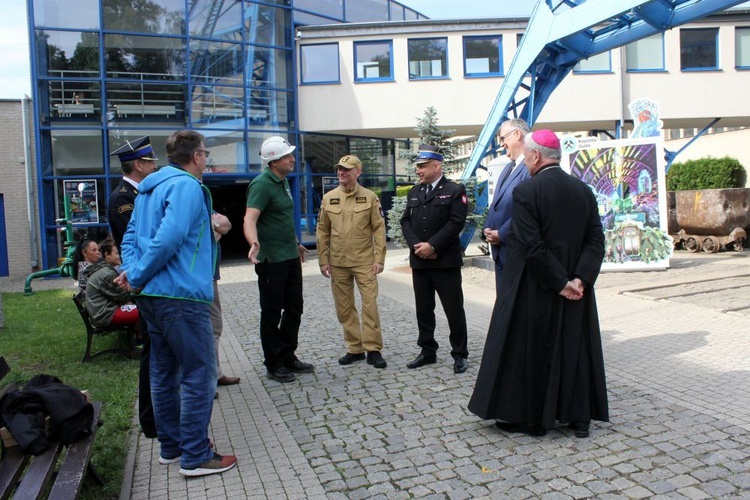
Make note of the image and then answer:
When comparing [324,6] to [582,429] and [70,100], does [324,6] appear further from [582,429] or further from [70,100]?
[582,429]

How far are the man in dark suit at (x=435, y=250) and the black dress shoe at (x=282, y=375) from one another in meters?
1.06

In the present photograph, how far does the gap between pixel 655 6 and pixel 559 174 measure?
7.68m

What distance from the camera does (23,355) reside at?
7.68 metres

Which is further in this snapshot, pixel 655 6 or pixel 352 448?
pixel 655 6

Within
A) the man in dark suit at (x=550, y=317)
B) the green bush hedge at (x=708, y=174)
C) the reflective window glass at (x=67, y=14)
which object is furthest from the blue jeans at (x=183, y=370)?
the green bush hedge at (x=708, y=174)

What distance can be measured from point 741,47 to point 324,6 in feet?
42.9

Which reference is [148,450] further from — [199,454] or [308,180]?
[308,180]

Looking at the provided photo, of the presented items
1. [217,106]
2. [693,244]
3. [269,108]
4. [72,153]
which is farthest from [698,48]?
[72,153]

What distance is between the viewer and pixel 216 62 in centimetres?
1933

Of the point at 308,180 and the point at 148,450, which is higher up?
the point at 308,180

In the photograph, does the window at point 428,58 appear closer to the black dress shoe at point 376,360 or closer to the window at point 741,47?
Answer: the window at point 741,47

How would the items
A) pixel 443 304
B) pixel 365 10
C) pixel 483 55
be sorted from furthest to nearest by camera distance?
pixel 365 10, pixel 483 55, pixel 443 304

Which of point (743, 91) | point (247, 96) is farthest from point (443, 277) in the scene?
point (743, 91)

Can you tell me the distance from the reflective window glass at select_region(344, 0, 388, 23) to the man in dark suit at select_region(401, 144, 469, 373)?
18.8 meters
